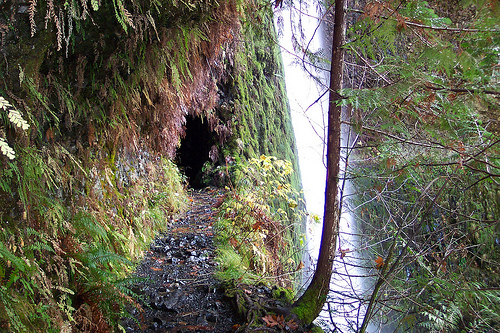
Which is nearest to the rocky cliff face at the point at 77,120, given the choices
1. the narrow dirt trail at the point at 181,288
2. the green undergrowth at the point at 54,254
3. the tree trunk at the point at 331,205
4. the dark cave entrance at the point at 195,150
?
the green undergrowth at the point at 54,254

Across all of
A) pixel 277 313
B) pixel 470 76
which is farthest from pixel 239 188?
pixel 470 76

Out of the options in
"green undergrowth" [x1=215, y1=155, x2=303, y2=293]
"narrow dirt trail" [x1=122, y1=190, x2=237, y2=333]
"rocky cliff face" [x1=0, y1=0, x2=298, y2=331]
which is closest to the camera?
"rocky cliff face" [x1=0, y1=0, x2=298, y2=331]

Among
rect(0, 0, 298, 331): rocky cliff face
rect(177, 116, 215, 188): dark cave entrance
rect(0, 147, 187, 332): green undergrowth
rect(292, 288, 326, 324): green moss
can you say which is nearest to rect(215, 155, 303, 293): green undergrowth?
rect(292, 288, 326, 324): green moss

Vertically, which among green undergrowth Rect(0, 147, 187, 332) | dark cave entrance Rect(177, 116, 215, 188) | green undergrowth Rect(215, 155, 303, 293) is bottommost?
green undergrowth Rect(0, 147, 187, 332)

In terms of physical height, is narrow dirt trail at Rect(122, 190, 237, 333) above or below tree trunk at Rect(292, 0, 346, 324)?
below

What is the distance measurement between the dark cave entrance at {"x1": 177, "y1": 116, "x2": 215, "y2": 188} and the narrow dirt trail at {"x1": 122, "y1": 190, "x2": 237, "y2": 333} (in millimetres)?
4008

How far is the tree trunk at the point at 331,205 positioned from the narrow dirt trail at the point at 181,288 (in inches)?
30.5

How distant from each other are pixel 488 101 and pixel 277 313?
8.17 ft

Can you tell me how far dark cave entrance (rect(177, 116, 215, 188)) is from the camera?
377 inches

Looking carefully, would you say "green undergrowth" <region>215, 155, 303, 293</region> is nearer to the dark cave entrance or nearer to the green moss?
the green moss

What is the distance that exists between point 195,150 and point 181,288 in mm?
7048

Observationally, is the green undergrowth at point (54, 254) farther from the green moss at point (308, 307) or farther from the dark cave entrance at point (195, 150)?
the dark cave entrance at point (195, 150)

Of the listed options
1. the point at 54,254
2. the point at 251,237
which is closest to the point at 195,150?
the point at 251,237

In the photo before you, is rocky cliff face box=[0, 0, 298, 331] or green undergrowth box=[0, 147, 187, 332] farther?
rocky cliff face box=[0, 0, 298, 331]
